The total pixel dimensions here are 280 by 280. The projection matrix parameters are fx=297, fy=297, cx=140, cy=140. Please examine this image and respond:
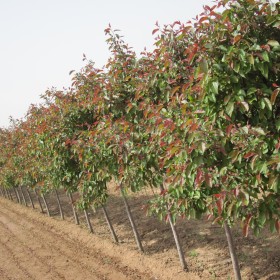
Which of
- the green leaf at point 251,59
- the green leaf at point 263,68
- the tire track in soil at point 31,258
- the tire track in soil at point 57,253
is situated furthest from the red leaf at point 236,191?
the tire track in soil at point 31,258

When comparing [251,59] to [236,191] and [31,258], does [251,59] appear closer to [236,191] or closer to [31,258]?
[236,191]

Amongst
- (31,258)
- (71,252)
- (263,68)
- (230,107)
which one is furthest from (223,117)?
(31,258)

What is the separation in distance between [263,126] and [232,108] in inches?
20.2

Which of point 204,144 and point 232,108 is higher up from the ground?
point 232,108

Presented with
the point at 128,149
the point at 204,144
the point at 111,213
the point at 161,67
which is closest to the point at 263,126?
the point at 204,144

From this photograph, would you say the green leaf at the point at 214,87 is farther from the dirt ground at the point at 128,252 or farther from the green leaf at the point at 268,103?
the dirt ground at the point at 128,252

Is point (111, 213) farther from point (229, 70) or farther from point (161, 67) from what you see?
point (229, 70)

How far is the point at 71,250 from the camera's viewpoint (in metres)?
10.5

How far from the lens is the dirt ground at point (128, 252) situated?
7.73 meters

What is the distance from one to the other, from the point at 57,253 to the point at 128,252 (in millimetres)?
2688

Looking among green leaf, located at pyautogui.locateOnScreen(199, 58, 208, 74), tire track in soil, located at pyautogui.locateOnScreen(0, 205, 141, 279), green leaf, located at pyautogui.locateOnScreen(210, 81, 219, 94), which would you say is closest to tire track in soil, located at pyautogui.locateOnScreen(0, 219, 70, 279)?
tire track in soil, located at pyautogui.locateOnScreen(0, 205, 141, 279)

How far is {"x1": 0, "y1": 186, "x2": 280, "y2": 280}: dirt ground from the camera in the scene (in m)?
7.73

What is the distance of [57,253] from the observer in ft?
34.2

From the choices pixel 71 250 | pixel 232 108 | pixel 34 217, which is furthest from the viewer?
pixel 34 217
